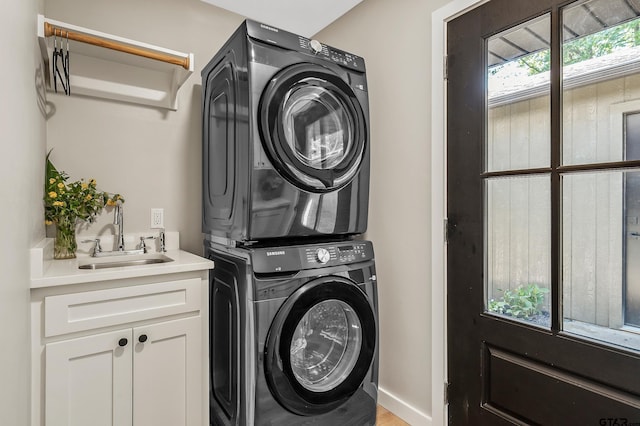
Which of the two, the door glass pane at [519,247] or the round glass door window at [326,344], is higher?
the door glass pane at [519,247]

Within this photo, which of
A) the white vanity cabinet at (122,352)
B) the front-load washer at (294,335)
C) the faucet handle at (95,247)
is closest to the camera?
the white vanity cabinet at (122,352)

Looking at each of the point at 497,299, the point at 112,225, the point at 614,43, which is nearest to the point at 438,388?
the point at 497,299

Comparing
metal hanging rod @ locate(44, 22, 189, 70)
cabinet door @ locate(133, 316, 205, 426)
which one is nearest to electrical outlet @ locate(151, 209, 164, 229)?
cabinet door @ locate(133, 316, 205, 426)

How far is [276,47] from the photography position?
5.29 ft

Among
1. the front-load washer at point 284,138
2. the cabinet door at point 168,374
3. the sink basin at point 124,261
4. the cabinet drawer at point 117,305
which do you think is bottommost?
the cabinet door at point 168,374

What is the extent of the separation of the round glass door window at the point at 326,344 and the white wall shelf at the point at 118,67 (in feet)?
4.93

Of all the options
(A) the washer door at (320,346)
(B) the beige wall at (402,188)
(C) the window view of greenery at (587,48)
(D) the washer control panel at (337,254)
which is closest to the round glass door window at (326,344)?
(A) the washer door at (320,346)

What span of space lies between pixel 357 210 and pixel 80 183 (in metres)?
1.47

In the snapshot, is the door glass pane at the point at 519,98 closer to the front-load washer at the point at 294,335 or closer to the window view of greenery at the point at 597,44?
the window view of greenery at the point at 597,44

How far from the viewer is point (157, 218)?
2.12 m

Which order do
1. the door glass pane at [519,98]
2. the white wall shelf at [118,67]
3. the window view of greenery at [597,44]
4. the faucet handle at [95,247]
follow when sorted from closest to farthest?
the window view of greenery at [597,44] < the door glass pane at [519,98] < the white wall shelf at [118,67] < the faucet handle at [95,247]

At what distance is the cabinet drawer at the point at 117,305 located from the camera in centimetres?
133

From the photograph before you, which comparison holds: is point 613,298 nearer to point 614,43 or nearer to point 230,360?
point 614,43

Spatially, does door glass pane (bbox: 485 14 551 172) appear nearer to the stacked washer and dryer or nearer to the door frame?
the door frame
